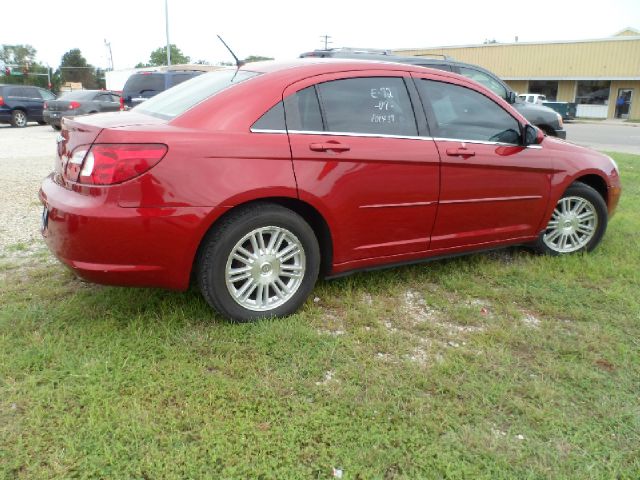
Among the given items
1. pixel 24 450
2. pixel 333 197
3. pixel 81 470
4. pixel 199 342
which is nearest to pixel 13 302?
pixel 199 342

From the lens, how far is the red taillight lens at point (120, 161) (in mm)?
2838

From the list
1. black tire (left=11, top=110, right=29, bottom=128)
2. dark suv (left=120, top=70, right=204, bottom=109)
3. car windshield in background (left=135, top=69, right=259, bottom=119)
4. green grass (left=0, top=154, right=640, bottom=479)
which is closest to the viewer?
green grass (left=0, top=154, right=640, bottom=479)

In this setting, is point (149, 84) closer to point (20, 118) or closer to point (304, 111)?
point (20, 118)

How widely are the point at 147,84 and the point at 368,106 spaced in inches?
478

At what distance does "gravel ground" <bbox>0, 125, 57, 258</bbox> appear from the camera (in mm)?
4976

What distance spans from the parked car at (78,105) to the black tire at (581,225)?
14.7m

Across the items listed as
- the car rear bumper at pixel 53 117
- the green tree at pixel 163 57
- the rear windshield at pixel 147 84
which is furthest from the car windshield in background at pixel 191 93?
the green tree at pixel 163 57

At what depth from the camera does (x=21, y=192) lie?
283 inches

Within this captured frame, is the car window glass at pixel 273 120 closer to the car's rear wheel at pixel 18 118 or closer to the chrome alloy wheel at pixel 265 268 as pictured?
the chrome alloy wheel at pixel 265 268

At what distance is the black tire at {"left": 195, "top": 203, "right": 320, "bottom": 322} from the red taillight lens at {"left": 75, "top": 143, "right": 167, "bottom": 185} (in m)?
0.52

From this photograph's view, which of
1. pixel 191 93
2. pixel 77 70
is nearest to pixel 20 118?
pixel 191 93

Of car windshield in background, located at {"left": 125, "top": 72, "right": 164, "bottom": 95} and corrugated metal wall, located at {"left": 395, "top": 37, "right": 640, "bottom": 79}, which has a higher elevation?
corrugated metal wall, located at {"left": 395, "top": 37, "right": 640, "bottom": 79}

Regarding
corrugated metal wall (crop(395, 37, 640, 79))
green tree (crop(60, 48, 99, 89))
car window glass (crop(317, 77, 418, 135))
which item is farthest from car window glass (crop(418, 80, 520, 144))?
green tree (crop(60, 48, 99, 89))

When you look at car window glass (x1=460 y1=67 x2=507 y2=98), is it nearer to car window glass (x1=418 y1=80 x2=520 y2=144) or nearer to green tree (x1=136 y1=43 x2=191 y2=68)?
car window glass (x1=418 y1=80 x2=520 y2=144)
